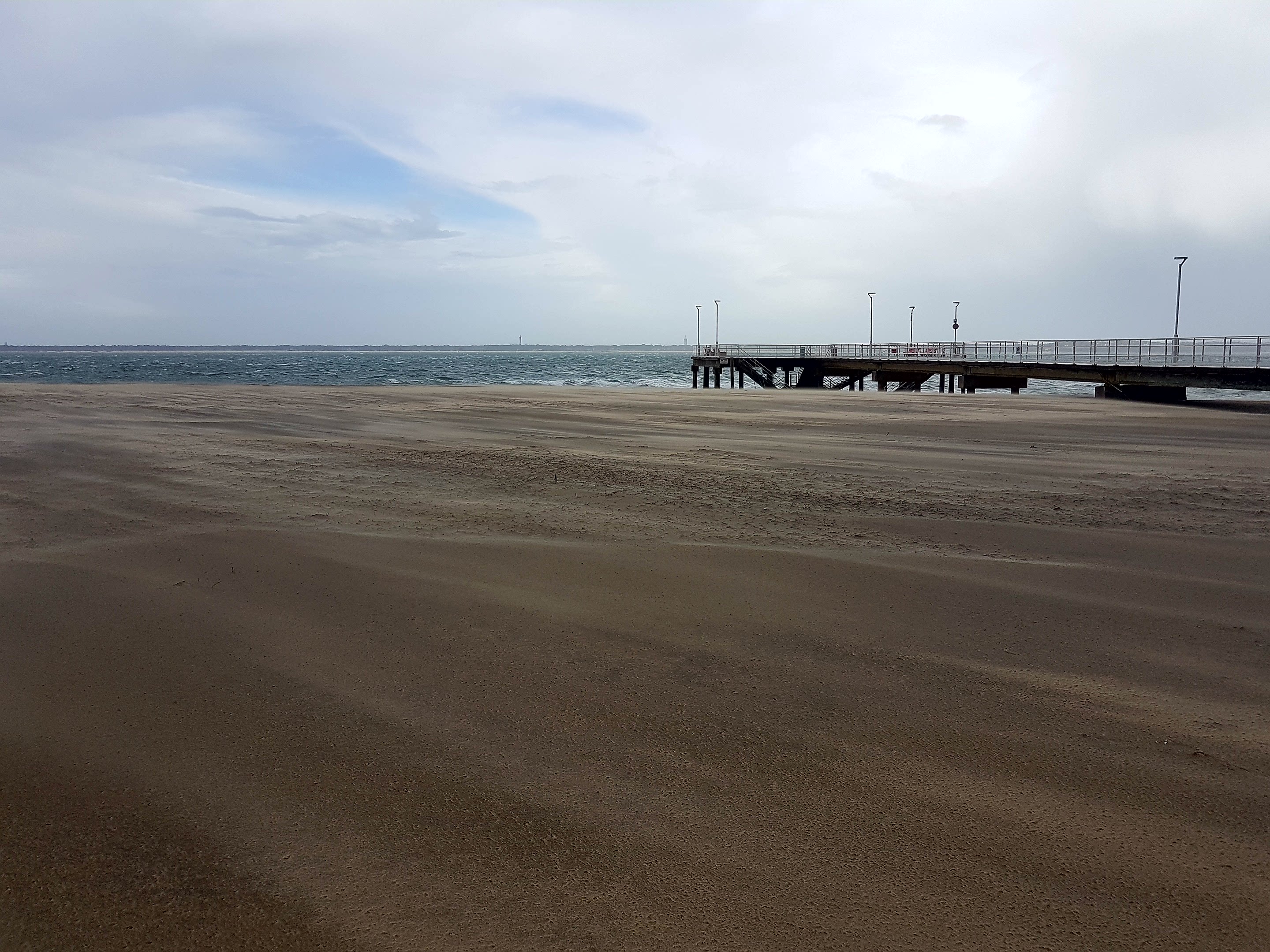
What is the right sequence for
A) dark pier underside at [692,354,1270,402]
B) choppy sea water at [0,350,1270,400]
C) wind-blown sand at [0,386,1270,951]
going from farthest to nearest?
1. choppy sea water at [0,350,1270,400]
2. dark pier underside at [692,354,1270,402]
3. wind-blown sand at [0,386,1270,951]

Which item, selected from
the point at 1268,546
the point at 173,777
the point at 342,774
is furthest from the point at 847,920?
the point at 1268,546

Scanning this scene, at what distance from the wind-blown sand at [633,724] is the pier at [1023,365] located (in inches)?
997

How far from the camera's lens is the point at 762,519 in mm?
7500

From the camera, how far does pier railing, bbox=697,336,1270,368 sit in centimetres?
3259

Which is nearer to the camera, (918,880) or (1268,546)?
(918,880)

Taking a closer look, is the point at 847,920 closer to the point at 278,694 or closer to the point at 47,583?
the point at 278,694

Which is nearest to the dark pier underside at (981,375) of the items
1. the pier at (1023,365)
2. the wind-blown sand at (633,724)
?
the pier at (1023,365)

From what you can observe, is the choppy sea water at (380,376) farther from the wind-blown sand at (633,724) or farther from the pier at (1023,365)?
the wind-blown sand at (633,724)

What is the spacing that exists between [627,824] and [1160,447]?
14280 mm

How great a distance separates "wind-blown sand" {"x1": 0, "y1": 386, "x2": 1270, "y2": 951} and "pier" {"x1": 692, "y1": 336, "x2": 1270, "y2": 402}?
2532 cm

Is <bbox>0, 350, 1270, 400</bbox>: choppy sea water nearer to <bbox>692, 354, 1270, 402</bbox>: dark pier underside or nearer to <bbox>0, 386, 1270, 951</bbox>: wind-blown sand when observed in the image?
<bbox>692, 354, 1270, 402</bbox>: dark pier underside

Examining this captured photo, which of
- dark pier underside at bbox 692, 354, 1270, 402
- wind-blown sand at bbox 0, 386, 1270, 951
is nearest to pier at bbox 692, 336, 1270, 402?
dark pier underside at bbox 692, 354, 1270, 402

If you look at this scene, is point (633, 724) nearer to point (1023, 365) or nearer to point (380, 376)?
point (1023, 365)

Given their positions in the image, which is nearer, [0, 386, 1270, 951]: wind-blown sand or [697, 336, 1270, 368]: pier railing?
[0, 386, 1270, 951]: wind-blown sand
